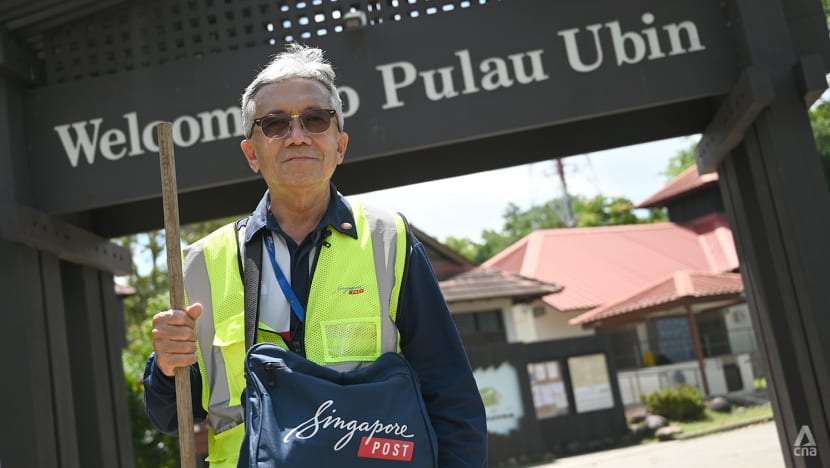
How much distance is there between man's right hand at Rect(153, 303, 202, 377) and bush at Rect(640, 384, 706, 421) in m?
19.2

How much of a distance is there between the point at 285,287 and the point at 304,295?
0.05 m

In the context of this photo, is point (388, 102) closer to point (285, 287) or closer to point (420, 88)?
point (420, 88)

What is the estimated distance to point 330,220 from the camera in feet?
6.93

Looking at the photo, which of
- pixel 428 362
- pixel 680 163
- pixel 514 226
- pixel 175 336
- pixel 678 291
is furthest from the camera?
pixel 514 226

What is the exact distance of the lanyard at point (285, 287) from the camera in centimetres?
197

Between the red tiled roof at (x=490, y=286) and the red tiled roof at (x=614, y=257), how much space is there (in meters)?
3.89

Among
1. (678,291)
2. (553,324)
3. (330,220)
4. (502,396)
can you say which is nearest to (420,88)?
(330,220)

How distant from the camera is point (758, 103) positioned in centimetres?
455

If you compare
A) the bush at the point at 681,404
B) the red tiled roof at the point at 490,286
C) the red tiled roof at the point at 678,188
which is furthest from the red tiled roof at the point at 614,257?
the bush at the point at 681,404

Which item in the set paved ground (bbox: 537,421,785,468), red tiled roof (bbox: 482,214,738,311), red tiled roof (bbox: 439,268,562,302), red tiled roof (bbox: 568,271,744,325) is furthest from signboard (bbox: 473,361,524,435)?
red tiled roof (bbox: 482,214,738,311)

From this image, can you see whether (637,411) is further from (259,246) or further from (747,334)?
(259,246)

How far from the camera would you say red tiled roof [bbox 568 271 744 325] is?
70.1 feet

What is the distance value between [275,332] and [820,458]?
3998 mm

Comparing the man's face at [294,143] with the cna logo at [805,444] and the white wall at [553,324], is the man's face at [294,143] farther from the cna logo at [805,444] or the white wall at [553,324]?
the white wall at [553,324]
